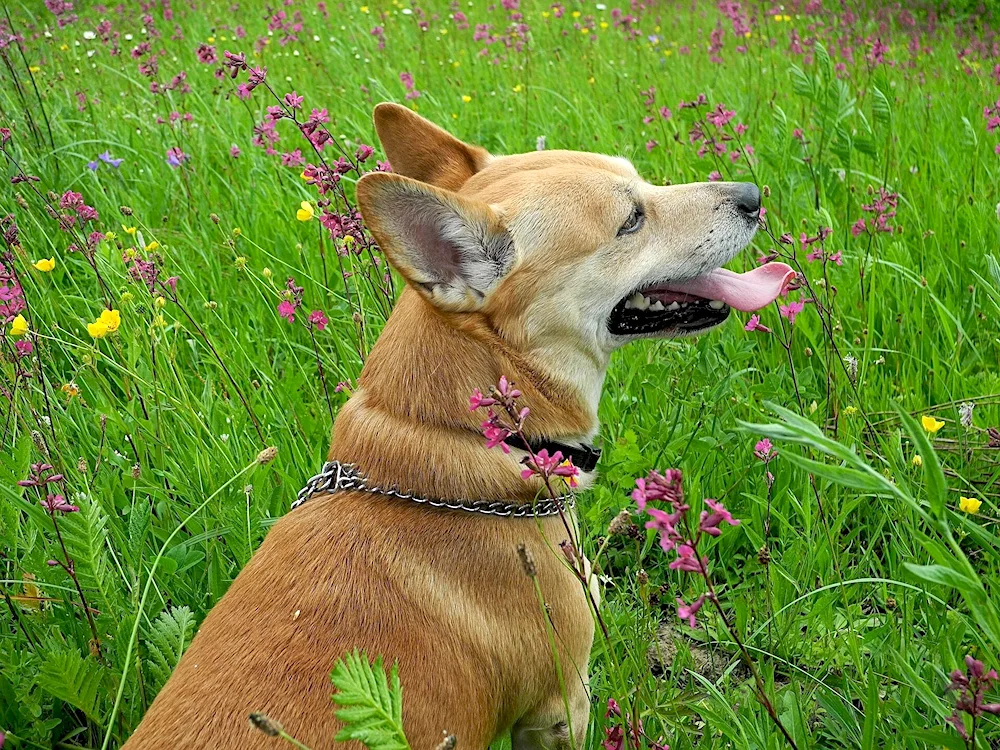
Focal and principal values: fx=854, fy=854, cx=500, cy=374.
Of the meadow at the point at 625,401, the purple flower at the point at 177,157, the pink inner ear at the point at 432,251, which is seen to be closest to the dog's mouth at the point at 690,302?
the meadow at the point at 625,401

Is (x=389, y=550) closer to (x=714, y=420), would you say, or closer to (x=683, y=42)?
(x=714, y=420)

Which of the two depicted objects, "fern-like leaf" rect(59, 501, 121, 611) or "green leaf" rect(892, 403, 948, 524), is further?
"fern-like leaf" rect(59, 501, 121, 611)

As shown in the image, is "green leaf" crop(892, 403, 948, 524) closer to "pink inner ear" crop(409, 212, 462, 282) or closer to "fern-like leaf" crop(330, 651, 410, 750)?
"fern-like leaf" crop(330, 651, 410, 750)

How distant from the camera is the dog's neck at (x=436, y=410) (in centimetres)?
211

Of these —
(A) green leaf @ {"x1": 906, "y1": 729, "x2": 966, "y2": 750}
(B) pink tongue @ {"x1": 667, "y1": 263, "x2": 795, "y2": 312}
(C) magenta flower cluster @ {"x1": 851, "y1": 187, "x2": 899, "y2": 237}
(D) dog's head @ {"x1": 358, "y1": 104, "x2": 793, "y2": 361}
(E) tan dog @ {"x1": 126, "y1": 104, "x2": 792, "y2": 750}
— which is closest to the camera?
(A) green leaf @ {"x1": 906, "y1": 729, "x2": 966, "y2": 750}

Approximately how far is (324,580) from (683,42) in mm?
7242

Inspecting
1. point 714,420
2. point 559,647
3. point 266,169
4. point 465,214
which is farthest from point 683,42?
point 559,647

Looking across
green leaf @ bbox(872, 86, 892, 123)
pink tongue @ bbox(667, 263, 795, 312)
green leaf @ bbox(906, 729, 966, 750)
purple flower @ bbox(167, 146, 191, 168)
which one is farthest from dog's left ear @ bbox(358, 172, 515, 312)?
purple flower @ bbox(167, 146, 191, 168)

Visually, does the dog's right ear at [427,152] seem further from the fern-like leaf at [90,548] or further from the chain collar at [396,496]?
the fern-like leaf at [90,548]

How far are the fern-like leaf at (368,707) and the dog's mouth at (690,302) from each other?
1521 millimetres

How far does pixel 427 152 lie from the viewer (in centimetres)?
275

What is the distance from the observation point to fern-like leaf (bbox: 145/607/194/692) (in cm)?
216

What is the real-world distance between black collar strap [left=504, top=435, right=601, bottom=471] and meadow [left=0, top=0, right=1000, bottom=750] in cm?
16

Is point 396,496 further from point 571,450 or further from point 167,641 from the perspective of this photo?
point 167,641
